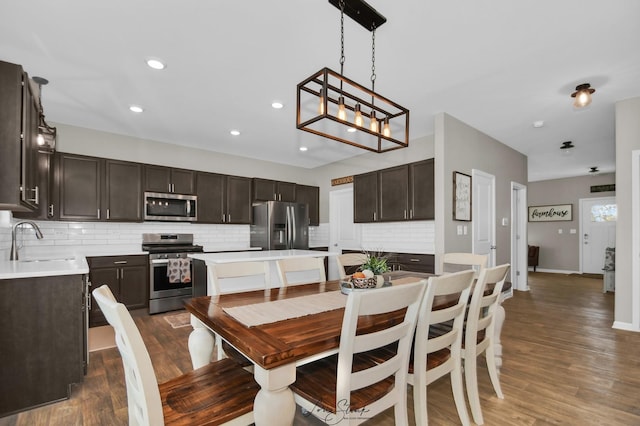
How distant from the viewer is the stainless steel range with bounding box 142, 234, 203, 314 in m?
4.37

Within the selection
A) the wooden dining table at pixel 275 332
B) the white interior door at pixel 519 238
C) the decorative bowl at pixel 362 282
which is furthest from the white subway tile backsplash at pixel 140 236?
the decorative bowl at pixel 362 282

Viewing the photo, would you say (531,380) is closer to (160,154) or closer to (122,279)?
(122,279)

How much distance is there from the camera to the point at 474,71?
293cm

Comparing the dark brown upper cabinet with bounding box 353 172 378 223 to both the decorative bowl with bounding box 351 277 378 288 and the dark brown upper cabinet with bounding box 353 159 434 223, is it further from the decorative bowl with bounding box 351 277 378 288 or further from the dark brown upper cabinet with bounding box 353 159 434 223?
the decorative bowl with bounding box 351 277 378 288

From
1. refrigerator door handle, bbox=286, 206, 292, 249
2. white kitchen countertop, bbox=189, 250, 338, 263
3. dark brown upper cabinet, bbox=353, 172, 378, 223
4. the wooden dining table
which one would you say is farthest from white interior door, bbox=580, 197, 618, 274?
the wooden dining table

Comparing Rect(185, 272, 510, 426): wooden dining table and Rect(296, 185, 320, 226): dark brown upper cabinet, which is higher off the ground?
Rect(296, 185, 320, 226): dark brown upper cabinet

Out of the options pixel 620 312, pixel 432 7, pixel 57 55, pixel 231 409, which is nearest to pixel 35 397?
pixel 231 409

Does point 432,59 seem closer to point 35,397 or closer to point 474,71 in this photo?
point 474,71

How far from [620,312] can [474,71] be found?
3261mm

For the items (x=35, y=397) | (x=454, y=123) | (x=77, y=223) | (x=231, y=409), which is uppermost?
(x=454, y=123)

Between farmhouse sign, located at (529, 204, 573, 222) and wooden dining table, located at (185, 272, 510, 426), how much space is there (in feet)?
29.0

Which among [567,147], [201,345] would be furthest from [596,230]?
[201,345]

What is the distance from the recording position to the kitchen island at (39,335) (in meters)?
2.00

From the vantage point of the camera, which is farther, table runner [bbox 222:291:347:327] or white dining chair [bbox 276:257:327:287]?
white dining chair [bbox 276:257:327:287]
